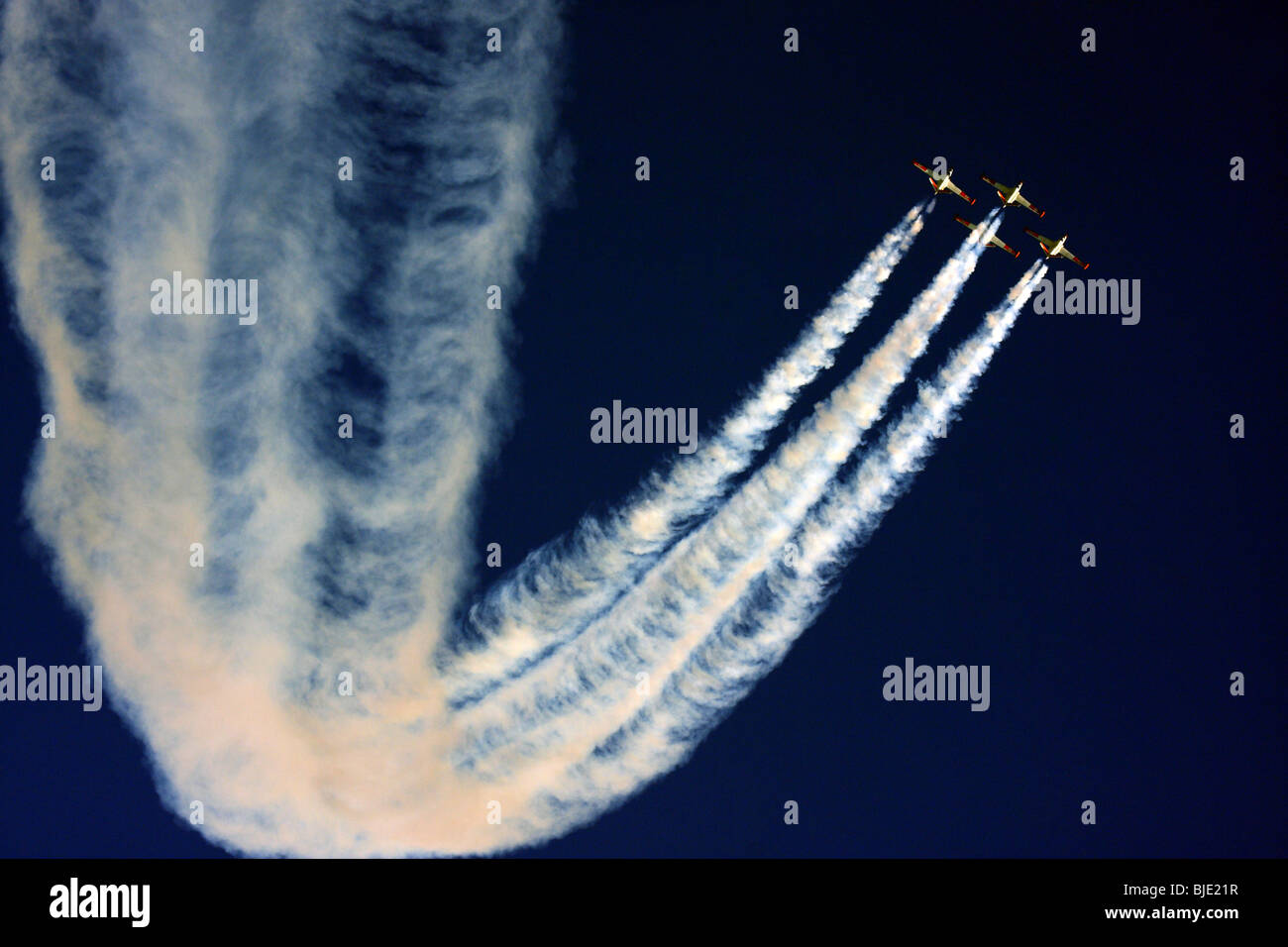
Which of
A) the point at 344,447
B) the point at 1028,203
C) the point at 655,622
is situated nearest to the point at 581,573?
the point at 655,622

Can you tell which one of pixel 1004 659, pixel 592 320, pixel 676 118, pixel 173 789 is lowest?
pixel 173 789

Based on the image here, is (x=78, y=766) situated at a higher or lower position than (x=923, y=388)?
lower

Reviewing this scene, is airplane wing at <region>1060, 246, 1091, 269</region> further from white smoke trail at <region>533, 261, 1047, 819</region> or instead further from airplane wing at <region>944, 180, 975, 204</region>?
white smoke trail at <region>533, 261, 1047, 819</region>

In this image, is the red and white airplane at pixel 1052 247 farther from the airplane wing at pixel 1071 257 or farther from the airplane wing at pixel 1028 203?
the airplane wing at pixel 1028 203

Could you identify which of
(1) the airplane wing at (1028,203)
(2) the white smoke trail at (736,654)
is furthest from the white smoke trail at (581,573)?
(1) the airplane wing at (1028,203)

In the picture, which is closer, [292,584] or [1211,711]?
[292,584]

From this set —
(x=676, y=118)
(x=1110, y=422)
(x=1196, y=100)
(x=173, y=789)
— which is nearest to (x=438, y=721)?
(x=173, y=789)

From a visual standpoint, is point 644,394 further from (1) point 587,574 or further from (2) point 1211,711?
(2) point 1211,711
